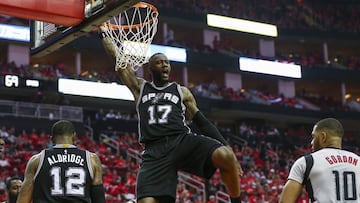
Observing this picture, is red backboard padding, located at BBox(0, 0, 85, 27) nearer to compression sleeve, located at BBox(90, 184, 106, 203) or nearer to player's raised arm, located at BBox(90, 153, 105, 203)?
player's raised arm, located at BBox(90, 153, 105, 203)

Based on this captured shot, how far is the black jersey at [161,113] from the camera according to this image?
6199 mm

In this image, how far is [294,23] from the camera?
38.2 meters

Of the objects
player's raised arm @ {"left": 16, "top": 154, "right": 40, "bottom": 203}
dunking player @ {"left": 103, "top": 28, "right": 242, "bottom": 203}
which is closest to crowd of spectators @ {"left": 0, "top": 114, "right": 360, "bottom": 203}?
player's raised arm @ {"left": 16, "top": 154, "right": 40, "bottom": 203}

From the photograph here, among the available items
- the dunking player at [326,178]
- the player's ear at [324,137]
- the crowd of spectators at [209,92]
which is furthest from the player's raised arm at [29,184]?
the crowd of spectators at [209,92]

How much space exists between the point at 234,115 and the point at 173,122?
2780 cm

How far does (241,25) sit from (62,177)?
29732mm

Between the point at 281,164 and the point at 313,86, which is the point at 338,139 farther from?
the point at 313,86

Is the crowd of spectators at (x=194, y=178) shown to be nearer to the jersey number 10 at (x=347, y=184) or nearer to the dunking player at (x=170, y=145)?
the dunking player at (x=170, y=145)

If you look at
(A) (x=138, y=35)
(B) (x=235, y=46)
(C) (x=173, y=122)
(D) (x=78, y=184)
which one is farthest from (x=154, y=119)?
(B) (x=235, y=46)

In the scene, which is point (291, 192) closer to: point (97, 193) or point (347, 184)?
point (347, 184)

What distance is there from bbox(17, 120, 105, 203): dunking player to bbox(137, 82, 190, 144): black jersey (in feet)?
1.89

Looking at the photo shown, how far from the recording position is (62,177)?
5.93 m

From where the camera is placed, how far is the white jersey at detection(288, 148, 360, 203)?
491 centimetres

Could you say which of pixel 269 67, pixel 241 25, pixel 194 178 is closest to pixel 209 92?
pixel 269 67
